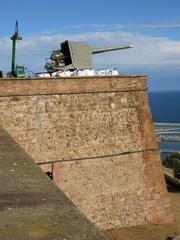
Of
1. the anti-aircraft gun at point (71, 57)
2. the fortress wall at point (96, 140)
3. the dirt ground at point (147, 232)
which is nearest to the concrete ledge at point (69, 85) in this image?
the fortress wall at point (96, 140)

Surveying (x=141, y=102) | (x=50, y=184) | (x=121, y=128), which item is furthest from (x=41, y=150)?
(x=50, y=184)

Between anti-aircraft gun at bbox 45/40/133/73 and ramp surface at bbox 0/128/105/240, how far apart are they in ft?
40.6

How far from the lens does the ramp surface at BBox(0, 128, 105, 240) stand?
4117 millimetres

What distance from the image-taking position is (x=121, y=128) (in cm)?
1725

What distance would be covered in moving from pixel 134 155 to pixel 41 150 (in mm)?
3873

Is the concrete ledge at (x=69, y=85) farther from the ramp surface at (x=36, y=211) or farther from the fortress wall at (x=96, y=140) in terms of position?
the ramp surface at (x=36, y=211)

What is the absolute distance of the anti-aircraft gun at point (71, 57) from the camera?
19234mm

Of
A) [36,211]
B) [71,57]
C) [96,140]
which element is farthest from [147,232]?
[36,211]

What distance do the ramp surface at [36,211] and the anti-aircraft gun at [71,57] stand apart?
1238cm

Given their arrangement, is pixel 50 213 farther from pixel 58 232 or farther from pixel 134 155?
pixel 134 155

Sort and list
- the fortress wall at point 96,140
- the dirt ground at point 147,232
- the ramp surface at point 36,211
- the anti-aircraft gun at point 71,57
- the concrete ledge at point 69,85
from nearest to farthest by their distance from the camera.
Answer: the ramp surface at point 36,211 → the concrete ledge at point 69,85 → the fortress wall at point 96,140 → the dirt ground at point 147,232 → the anti-aircraft gun at point 71,57

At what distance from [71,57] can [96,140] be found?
4.52m

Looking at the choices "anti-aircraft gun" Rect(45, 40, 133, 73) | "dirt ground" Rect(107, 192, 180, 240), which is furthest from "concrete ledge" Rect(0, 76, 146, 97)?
"dirt ground" Rect(107, 192, 180, 240)

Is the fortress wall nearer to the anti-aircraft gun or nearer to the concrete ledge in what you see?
the concrete ledge
